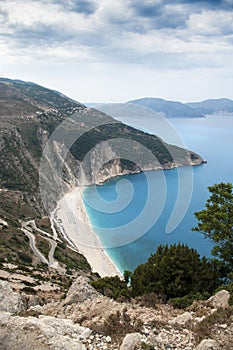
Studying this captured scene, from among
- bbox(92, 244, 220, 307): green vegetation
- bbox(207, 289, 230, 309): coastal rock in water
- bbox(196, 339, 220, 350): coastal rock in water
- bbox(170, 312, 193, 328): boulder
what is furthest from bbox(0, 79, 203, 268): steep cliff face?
bbox(196, 339, 220, 350): coastal rock in water

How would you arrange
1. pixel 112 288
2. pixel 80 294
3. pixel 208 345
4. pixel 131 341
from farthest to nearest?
pixel 112 288
pixel 80 294
pixel 131 341
pixel 208 345

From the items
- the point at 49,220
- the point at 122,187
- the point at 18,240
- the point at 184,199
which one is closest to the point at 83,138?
the point at 122,187

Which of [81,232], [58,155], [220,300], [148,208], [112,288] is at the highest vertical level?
[58,155]

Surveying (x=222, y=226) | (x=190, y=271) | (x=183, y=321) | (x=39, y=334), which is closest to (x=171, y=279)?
(x=190, y=271)

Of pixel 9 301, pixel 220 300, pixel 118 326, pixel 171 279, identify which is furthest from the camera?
pixel 171 279

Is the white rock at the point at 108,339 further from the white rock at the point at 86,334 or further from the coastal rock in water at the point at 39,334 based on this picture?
the coastal rock in water at the point at 39,334

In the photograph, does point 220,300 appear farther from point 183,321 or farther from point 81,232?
point 81,232

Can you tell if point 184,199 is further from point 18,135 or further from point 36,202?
point 18,135
